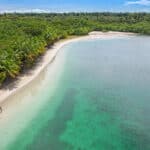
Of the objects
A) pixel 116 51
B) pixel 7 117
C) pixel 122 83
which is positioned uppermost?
pixel 7 117

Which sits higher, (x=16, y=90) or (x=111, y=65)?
(x=16, y=90)

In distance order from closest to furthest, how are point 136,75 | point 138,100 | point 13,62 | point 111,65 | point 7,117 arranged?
point 7,117 → point 138,100 → point 13,62 → point 136,75 → point 111,65

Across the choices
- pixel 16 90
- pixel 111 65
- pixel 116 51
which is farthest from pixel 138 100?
pixel 116 51

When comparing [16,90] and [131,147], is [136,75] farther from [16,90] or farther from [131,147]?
[131,147]

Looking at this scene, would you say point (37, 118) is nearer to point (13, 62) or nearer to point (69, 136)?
point (69, 136)

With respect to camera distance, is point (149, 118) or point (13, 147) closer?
point (13, 147)

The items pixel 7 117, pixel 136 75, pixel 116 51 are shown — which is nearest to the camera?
pixel 7 117

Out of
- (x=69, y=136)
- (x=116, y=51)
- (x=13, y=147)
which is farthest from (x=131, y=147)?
(x=116, y=51)
